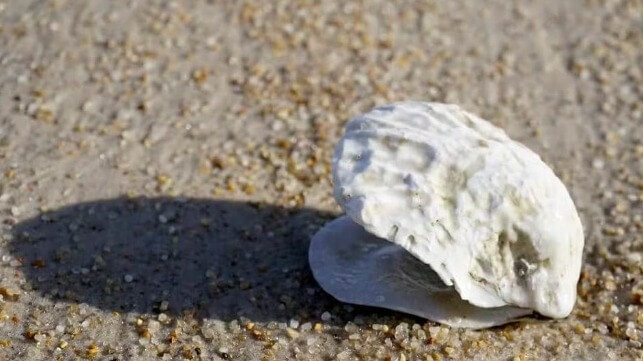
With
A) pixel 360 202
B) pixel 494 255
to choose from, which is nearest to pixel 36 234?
pixel 360 202

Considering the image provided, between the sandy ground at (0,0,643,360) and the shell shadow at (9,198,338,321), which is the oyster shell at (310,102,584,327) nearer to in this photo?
the sandy ground at (0,0,643,360)

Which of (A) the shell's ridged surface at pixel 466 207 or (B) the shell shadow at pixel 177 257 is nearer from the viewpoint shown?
(A) the shell's ridged surface at pixel 466 207

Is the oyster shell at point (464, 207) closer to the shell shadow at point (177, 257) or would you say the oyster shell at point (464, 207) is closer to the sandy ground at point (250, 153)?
the sandy ground at point (250, 153)

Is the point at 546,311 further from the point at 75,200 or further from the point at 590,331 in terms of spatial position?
the point at 75,200

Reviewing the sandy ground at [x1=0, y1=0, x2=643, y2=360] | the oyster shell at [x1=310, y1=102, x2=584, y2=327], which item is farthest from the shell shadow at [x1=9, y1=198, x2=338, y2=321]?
the oyster shell at [x1=310, y1=102, x2=584, y2=327]

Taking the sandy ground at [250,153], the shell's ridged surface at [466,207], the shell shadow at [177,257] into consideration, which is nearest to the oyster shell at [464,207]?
the shell's ridged surface at [466,207]
